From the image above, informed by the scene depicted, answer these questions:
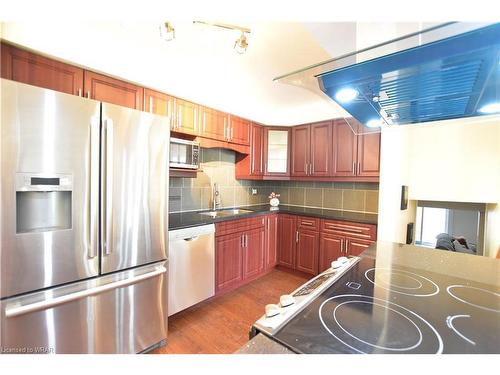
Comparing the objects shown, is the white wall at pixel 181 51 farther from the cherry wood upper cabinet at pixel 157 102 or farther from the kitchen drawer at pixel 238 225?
the kitchen drawer at pixel 238 225

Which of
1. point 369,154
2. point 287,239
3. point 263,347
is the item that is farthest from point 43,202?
point 369,154

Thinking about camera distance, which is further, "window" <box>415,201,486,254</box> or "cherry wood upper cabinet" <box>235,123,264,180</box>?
"cherry wood upper cabinet" <box>235,123,264,180</box>

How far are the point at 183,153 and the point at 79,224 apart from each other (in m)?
1.09

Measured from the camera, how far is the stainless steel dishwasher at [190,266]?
1.84 m

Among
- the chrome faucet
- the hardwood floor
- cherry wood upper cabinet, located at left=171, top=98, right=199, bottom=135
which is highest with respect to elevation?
cherry wood upper cabinet, located at left=171, top=98, right=199, bottom=135

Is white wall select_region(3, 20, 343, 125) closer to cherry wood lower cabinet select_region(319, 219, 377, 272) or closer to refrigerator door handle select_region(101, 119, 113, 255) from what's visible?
refrigerator door handle select_region(101, 119, 113, 255)

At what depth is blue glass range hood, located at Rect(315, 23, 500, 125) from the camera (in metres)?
0.50

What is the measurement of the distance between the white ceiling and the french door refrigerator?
0.56 metres

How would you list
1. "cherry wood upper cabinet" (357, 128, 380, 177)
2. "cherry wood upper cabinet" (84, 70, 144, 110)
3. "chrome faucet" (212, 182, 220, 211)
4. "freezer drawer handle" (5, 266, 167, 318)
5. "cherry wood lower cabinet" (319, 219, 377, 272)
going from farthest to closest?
"chrome faucet" (212, 182, 220, 211), "cherry wood upper cabinet" (357, 128, 380, 177), "cherry wood lower cabinet" (319, 219, 377, 272), "cherry wood upper cabinet" (84, 70, 144, 110), "freezer drawer handle" (5, 266, 167, 318)

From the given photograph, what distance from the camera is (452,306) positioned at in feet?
2.37

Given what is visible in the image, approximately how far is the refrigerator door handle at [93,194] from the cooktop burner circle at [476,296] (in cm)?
174

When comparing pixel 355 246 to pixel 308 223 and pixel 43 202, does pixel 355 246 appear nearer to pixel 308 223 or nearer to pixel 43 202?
pixel 308 223

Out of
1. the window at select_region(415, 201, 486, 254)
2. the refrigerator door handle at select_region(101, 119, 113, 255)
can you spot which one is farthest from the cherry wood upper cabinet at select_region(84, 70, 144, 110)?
the window at select_region(415, 201, 486, 254)
